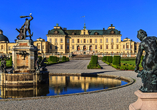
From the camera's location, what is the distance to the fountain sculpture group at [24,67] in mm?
8172

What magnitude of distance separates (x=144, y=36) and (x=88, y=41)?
61.1 metres

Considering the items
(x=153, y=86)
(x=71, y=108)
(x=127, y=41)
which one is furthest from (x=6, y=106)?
(x=127, y=41)

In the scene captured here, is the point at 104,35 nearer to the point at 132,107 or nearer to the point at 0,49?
the point at 0,49

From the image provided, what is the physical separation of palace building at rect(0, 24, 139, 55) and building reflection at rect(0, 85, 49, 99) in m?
53.6

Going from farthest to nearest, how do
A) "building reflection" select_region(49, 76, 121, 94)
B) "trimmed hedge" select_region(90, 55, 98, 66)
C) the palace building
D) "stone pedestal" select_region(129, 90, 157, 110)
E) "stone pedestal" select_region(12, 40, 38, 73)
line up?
the palace building → "trimmed hedge" select_region(90, 55, 98, 66) → "stone pedestal" select_region(12, 40, 38, 73) → "building reflection" select_region(49, 76, 121, 94) → "stone pedestal" select_region(129, 90, 157, 110)

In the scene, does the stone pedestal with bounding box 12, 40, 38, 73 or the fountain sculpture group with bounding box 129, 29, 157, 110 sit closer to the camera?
the fountain sculpture group with bounding box 129, 29, 157, 110

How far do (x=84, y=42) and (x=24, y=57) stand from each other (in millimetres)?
56099

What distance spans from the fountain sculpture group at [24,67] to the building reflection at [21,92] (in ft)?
1.01

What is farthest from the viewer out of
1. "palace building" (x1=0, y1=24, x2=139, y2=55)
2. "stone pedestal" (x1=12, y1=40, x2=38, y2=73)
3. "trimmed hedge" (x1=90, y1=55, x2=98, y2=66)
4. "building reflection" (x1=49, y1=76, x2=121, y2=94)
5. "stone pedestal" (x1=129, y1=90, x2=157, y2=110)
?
"palace building" (x1=0, y1=24, x2=139, y2=55)

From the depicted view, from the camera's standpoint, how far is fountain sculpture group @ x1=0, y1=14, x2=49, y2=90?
322 inches

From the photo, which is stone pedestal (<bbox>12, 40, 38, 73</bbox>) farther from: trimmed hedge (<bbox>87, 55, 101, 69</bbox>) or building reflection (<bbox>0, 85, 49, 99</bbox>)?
trimmed hedge (<bbox>87, 55, 101, 69</bbox>)

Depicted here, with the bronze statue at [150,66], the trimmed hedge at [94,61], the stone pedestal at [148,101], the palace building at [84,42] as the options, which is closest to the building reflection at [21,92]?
the stone pedestal at [148,101]

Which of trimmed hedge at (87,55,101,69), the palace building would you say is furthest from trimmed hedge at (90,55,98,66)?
the palace building

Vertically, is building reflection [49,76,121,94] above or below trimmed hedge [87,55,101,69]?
below
